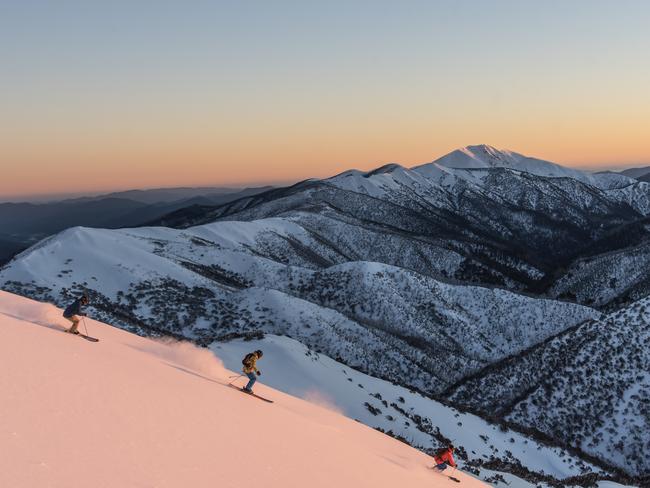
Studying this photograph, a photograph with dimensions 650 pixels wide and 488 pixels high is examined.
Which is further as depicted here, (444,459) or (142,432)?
(444,459)

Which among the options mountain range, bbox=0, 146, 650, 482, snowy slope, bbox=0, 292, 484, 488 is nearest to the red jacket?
snowy slope, bbox=0, 292, 484, 488

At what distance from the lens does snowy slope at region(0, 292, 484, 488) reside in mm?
A: 5961

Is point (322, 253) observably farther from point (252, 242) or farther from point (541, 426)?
point (541, 426)

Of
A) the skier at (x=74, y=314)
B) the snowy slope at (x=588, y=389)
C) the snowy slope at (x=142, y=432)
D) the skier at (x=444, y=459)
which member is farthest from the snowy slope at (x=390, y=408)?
the snowy slope at (x=142, y=432)

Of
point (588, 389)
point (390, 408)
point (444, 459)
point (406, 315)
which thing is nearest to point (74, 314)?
point (444, 459)

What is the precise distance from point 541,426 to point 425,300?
2793cm

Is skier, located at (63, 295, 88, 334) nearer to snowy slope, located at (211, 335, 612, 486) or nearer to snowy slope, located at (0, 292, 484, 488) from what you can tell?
snowy slope, located at (0, 292, 484, 488)

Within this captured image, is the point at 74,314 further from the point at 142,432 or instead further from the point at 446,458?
the point at 446,458

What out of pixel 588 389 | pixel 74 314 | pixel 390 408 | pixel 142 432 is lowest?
pixel 588 389

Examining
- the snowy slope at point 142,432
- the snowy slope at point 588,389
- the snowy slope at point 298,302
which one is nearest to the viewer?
the snowy slope at point 142,432

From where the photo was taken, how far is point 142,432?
7.44m

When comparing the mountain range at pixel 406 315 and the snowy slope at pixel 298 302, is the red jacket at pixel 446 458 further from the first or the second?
the snowy slope at pixel 298 302

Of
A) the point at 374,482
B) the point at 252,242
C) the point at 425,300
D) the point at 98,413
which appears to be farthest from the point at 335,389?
the point at 252,242

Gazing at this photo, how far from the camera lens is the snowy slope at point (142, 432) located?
5.96m
